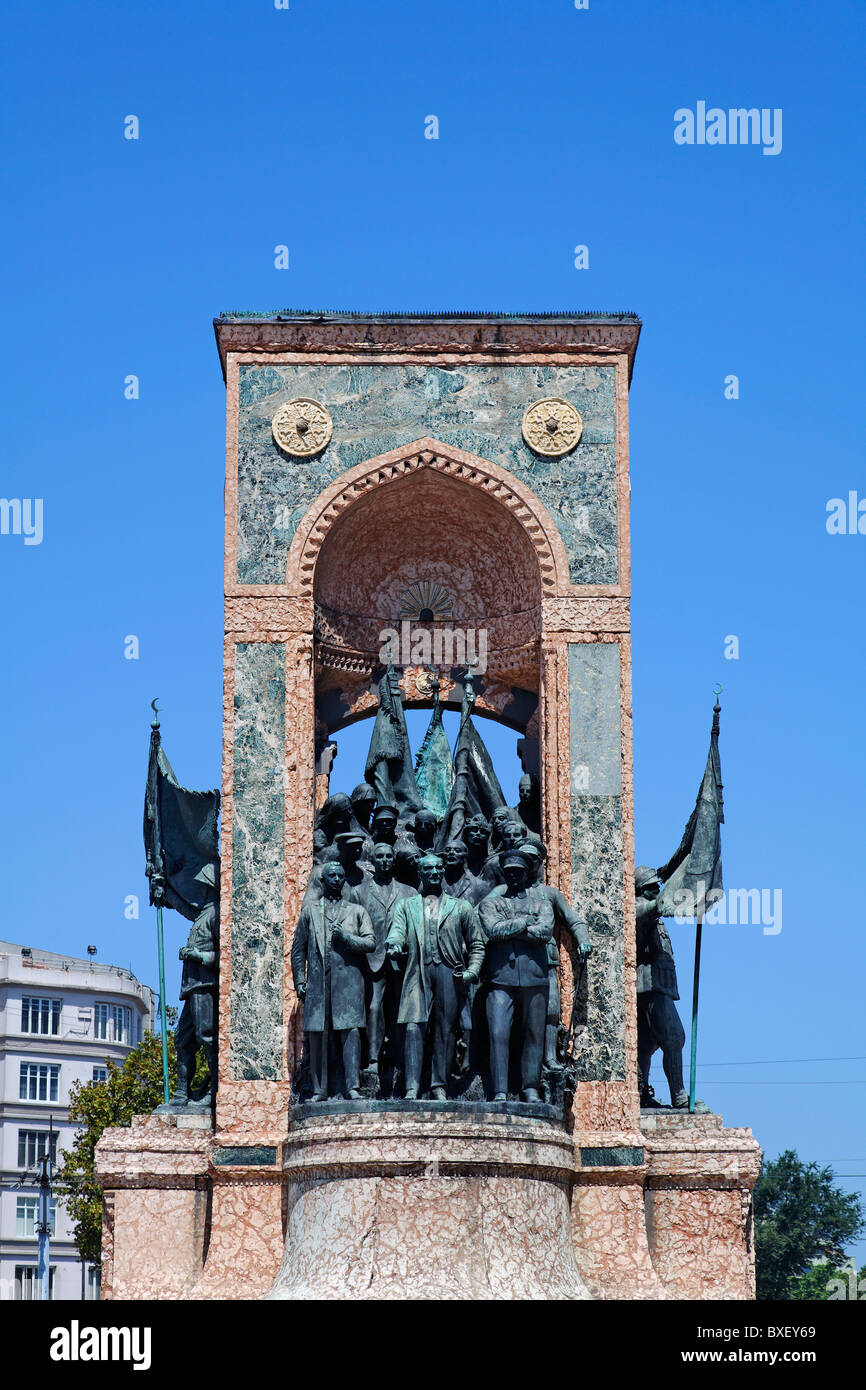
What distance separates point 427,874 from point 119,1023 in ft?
161

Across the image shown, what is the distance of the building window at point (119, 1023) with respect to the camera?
68.5m

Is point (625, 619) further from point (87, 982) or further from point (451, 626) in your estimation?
point (87, 982)

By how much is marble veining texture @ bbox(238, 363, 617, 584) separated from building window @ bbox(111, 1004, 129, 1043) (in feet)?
154

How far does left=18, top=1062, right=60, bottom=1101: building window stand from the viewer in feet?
213

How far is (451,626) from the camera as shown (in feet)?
81.9

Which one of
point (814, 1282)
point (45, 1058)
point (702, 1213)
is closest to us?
point (702, 1213)

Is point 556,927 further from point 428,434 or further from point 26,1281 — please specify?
point 26,1281

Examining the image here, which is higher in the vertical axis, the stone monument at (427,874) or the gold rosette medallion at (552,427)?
the gold rosette medallion at (552,427)

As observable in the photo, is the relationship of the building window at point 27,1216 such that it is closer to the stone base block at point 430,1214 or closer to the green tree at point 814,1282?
the green tree at point 814,1282

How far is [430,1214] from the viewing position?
20062 mm

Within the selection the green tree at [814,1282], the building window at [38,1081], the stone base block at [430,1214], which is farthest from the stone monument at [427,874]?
the building window at [38,1081]

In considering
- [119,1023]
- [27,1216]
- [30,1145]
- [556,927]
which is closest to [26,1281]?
[27,1216]

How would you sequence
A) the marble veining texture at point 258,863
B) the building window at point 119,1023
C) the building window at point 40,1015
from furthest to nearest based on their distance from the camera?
1. the building window at point 119,1023
2. the building window at point 40,1015
3. the marble veining texture at point 258,863

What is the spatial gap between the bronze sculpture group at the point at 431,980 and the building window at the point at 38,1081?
45.2 meters
